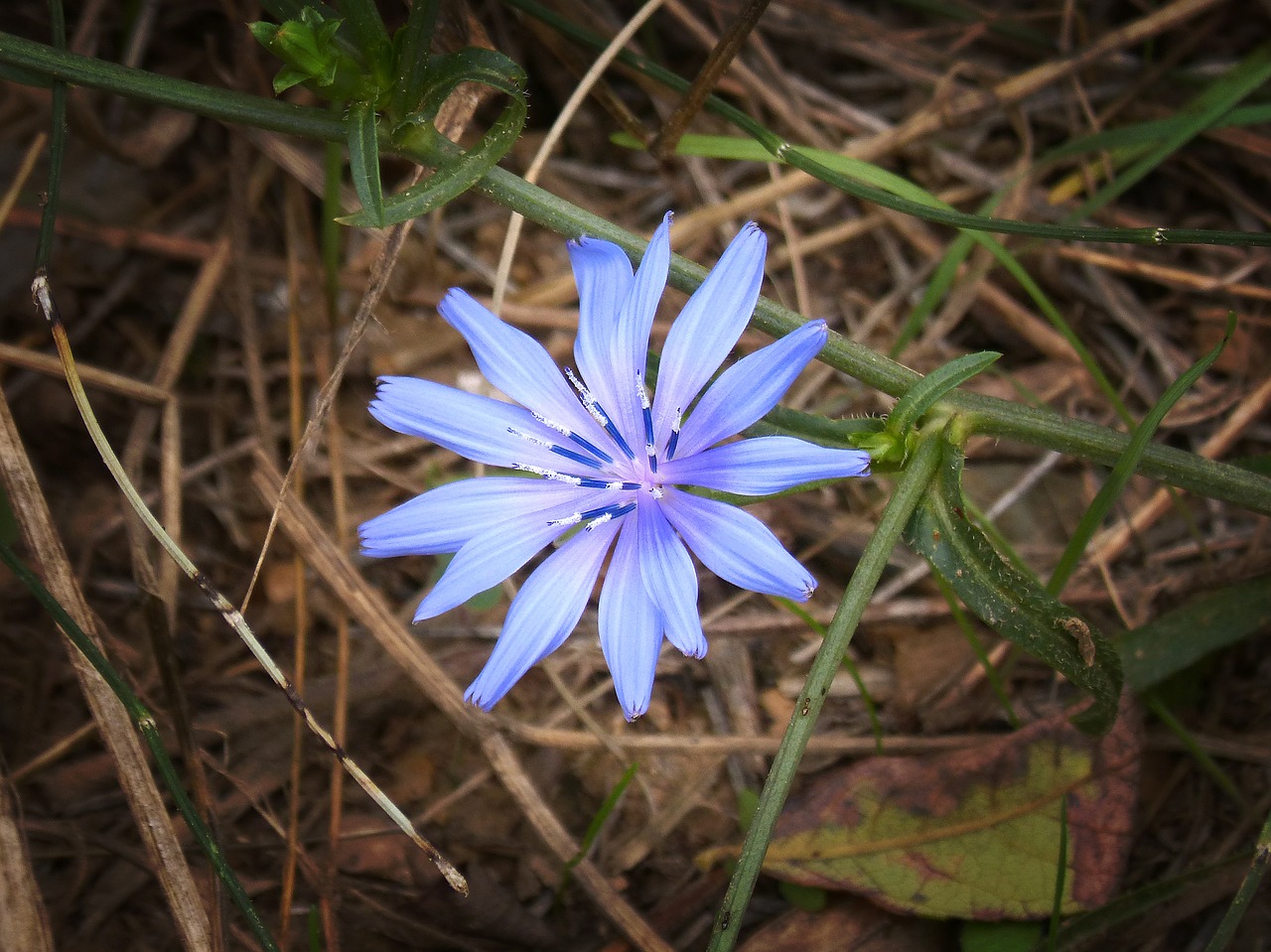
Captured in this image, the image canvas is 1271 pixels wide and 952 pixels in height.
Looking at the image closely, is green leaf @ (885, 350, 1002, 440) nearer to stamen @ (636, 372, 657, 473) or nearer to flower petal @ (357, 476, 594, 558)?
stamen @ (636, 372, 657, 473)

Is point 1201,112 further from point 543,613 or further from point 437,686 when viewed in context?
point 437,686

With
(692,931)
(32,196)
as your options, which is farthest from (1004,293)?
(32,196)

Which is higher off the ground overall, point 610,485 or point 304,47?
point 304,47

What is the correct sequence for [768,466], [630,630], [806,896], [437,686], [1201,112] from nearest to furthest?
[768,466], [630,630], [806,896], [437,686], [1201,112]

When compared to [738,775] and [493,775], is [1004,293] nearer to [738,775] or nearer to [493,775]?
[738,775]

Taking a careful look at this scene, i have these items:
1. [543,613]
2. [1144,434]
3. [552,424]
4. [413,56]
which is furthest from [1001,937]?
[413,56]

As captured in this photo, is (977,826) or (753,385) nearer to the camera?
(753,385)

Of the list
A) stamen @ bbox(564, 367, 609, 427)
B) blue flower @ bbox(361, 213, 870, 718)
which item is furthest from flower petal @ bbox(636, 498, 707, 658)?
stamen @ bbox(564, 367, 609, 427)

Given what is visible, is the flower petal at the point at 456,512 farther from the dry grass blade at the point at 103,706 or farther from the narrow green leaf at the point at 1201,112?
the narrow green leaf at the point at 1201,112
